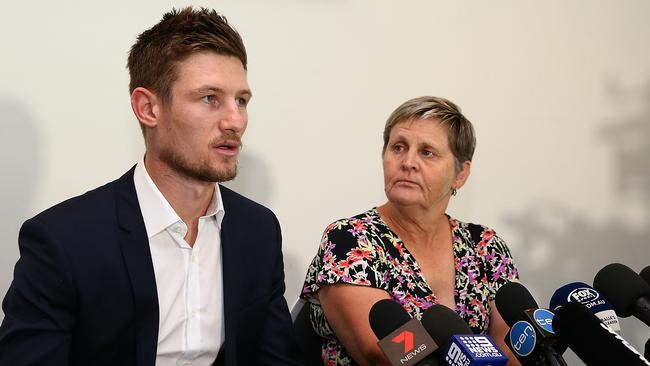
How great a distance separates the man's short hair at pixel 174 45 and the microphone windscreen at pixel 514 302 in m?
0.87

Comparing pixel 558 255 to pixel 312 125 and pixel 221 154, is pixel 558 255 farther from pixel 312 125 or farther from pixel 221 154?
pixel 221 154

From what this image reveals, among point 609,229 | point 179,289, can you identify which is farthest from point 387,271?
point 609,229

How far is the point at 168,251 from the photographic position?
1.61 meters

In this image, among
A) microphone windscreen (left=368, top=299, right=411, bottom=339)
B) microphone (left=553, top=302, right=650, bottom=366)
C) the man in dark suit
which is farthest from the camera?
the man in dark suit

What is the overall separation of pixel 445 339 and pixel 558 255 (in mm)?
2169

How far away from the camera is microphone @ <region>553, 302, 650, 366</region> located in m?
0.94

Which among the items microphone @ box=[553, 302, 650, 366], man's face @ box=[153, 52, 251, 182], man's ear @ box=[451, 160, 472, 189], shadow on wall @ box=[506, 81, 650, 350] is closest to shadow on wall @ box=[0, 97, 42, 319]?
man's face @ box=[153, 52, 251, 182]

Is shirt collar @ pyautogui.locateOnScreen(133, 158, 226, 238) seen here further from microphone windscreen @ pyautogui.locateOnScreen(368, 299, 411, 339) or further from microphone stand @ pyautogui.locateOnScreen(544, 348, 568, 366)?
microphone stand @ pyautogui.locateOnScreen(544, 348, 568, 366)

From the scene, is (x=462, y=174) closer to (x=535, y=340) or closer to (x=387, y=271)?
(x=387, y=271)

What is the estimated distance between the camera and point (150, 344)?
1.50m

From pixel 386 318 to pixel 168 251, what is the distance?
649 mm

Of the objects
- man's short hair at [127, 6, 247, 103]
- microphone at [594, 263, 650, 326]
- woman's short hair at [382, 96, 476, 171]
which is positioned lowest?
microphone at [594, 263, 650, 326]

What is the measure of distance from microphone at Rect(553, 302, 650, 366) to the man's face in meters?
0.87

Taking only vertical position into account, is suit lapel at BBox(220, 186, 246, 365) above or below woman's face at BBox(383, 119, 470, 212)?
below
